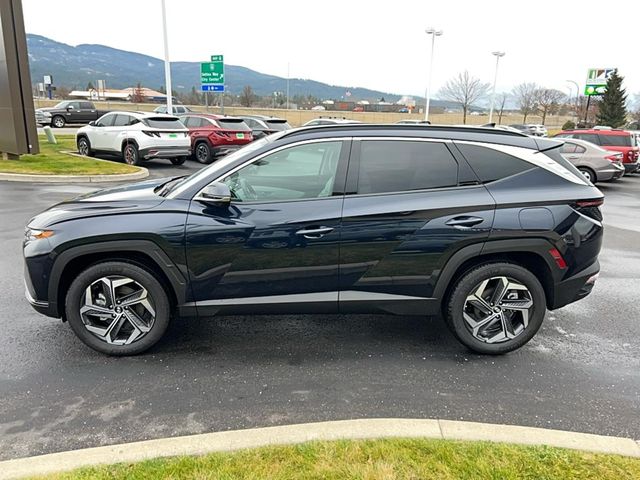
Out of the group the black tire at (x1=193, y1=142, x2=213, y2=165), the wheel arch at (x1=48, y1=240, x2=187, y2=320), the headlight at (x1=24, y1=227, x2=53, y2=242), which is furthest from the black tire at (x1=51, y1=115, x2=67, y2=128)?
the wheel arch at (x1=48, y1=240, x2=187, y2=320)

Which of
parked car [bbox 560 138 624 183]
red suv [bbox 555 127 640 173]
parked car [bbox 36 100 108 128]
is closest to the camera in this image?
parked car [bbox 560 138 624 183]

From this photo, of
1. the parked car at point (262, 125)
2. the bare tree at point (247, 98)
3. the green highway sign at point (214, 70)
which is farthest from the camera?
the bare tree at point (247, 98)

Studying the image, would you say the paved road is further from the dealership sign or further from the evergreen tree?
the evergreen tree

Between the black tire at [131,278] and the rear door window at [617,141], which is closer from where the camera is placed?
the black tire at [131,278]

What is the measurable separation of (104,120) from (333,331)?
1479 centimetres

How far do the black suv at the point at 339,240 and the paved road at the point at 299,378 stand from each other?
1.05 ft

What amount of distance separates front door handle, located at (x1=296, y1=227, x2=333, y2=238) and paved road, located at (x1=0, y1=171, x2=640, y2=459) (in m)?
1.00

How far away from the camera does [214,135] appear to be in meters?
17.0

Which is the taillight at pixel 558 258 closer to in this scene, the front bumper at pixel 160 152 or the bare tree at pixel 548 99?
the front bumper at pixel 160 152

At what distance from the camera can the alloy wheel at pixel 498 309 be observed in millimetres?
3684

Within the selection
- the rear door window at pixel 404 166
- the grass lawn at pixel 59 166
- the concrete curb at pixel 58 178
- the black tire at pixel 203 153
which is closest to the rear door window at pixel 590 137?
the black tire at pixel 203 153

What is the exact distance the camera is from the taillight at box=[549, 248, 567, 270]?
3.59 m

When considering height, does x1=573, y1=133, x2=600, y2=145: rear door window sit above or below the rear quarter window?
below

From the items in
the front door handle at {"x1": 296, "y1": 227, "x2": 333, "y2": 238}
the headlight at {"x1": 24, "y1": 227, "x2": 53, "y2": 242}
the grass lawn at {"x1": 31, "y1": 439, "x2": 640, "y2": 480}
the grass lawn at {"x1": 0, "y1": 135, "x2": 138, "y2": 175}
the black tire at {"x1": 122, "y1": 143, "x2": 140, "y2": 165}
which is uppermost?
the front door handle at {"x1": 296, "y1": 227, "x2": 333, "y2": 238}
